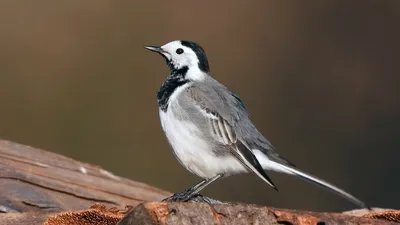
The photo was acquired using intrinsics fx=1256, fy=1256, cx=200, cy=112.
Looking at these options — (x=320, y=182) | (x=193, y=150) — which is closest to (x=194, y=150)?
(x=193, y=150)

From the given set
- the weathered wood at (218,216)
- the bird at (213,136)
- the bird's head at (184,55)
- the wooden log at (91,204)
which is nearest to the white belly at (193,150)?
the bird at (213,136)

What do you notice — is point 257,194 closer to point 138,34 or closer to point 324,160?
point 324,160

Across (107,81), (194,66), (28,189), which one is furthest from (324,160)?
(28,189)

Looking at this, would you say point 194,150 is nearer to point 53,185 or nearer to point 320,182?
point 320,182

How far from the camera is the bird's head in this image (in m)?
4.38

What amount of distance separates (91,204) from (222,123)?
23.7 inches

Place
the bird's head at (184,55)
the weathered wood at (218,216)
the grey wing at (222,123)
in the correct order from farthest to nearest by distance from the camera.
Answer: the bird's head at (184,55) < the grey wing at (222,123) < the weathered wood at (218,216)

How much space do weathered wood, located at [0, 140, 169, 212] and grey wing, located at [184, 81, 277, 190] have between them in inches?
11.5

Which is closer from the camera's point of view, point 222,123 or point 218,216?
point 218,216

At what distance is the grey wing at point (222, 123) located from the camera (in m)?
4.02

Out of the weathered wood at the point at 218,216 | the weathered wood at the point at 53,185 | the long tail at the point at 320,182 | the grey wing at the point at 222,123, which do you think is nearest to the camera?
the weathered wood at the point at 218,216

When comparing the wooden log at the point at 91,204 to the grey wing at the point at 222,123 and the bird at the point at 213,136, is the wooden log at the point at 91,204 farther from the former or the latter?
the grey wing at the point at 222,123

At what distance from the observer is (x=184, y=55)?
4.43 metres

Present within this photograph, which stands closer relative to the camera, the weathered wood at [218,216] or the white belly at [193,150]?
the weathered wood at [218,216]
